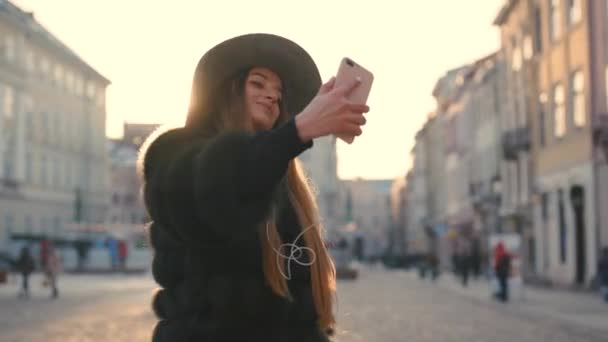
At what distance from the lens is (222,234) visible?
2793 millimetres

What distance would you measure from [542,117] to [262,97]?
1574 inches

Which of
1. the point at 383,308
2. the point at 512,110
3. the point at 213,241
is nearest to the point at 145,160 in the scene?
the point at 213,241

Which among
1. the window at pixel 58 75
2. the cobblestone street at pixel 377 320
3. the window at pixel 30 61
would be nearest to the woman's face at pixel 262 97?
the cobblestone street at pixel 377 320

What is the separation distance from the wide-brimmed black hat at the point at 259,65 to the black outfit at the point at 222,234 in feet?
0.60

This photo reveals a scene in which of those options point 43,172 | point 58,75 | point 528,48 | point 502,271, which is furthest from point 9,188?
point 502,271

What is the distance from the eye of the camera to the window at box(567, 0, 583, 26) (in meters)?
35.2

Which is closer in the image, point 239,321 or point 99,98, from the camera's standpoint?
point 239,321

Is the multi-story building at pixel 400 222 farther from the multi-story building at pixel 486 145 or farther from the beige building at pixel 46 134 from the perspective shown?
the multi-story building at pixel 486 145

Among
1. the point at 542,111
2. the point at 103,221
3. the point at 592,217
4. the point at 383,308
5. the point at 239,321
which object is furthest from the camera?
the point at 103,221

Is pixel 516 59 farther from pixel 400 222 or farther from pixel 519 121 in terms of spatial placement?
pixel 400 222

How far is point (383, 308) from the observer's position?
24.4 metres

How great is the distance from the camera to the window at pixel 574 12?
115ft

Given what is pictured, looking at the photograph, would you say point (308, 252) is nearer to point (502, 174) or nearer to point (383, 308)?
point (383, 308)

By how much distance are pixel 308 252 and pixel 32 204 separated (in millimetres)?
67482
